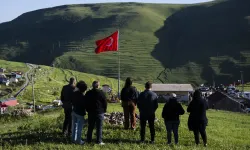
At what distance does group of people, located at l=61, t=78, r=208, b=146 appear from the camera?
500 inches

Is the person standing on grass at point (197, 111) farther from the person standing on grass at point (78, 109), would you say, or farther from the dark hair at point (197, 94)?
the person standing on grass at point (78, 109)

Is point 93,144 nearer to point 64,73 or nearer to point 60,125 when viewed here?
point 60,125

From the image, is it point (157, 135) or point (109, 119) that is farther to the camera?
point (109, 119)

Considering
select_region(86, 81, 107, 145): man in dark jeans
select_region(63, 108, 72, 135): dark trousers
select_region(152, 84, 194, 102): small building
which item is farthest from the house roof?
select_region(86, 81, 107, 145): man in dark jeans

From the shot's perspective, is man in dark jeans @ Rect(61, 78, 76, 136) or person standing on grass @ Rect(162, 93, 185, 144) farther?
man in dark jeans @ Rect(61, 78, 76, 136)

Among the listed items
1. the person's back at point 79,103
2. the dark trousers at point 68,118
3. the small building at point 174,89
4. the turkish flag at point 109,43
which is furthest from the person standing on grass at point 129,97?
the small building at point 174,89

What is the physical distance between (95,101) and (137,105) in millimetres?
1944

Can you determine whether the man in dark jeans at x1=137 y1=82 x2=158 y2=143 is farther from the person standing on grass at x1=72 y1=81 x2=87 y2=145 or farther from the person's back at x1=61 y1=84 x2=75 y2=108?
the person's back at x1=61 y1=84 x2=75 y2=108

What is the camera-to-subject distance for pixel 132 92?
48.6 ft

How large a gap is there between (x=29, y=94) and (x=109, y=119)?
88851mm

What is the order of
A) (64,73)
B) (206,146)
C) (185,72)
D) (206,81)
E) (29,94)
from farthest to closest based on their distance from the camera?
(185,72), (206,81), (64,73), (29,94), (206,146)

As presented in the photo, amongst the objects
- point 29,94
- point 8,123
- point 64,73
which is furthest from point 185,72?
point 8,123

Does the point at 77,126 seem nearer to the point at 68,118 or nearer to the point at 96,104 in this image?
the point at 96,104

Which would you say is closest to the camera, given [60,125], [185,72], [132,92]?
[132,92]
